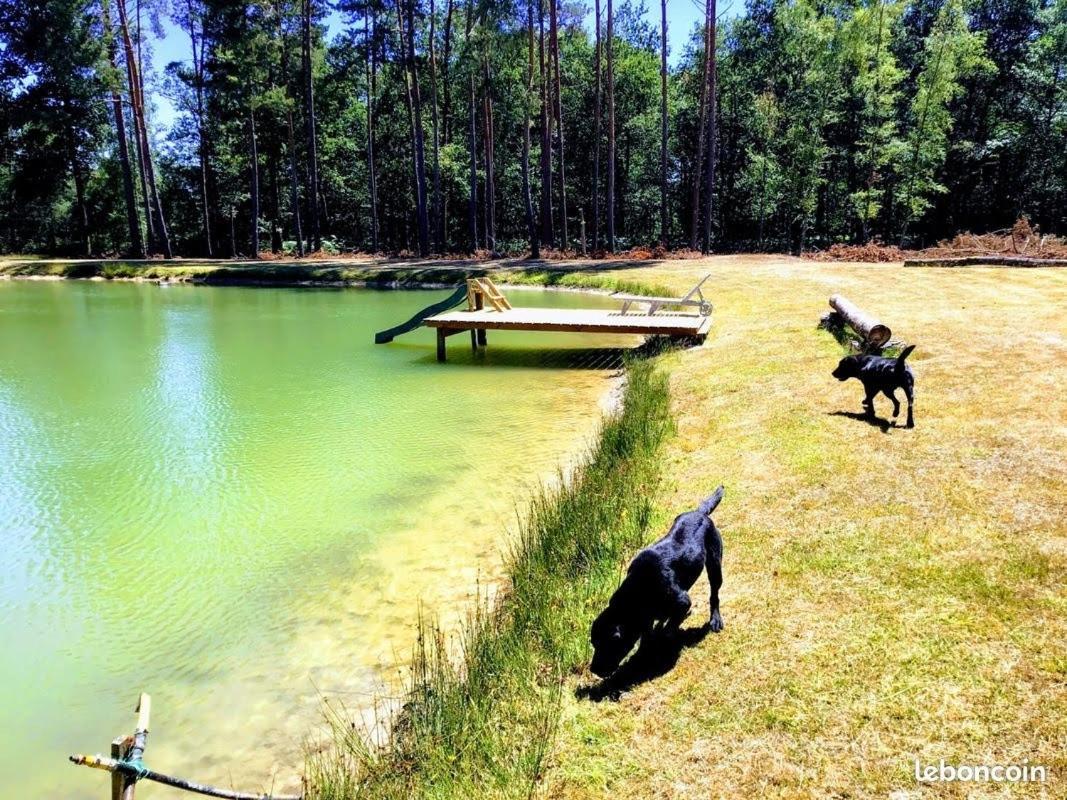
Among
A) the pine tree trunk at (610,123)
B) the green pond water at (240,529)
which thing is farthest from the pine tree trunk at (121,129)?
the green pond water at (240,529)

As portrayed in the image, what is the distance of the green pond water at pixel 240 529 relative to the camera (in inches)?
160

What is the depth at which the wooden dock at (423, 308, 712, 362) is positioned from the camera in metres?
12.7

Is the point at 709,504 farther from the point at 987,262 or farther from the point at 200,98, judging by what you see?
the point at 200,98

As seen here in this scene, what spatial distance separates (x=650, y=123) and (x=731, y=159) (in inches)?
208

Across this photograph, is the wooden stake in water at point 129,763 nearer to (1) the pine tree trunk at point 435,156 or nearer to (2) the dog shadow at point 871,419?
(2) the dog shadow at point 871,419

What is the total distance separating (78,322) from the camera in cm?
1866

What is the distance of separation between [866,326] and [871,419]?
315cm

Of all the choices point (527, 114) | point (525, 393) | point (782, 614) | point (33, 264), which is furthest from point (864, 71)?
point (33, 264)

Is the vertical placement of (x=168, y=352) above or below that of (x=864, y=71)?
below

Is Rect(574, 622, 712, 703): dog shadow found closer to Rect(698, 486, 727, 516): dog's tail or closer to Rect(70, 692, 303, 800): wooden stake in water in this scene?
Rect(698, 486, 727, 516): dog's tail

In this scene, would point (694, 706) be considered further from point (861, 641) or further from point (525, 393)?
point (525, 393)

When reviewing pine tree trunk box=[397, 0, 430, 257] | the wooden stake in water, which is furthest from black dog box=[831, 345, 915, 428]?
pine tree trunk box=[397, 0, 430, 257]

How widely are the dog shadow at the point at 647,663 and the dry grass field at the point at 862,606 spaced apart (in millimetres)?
52

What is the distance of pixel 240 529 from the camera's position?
6387 millimetres
